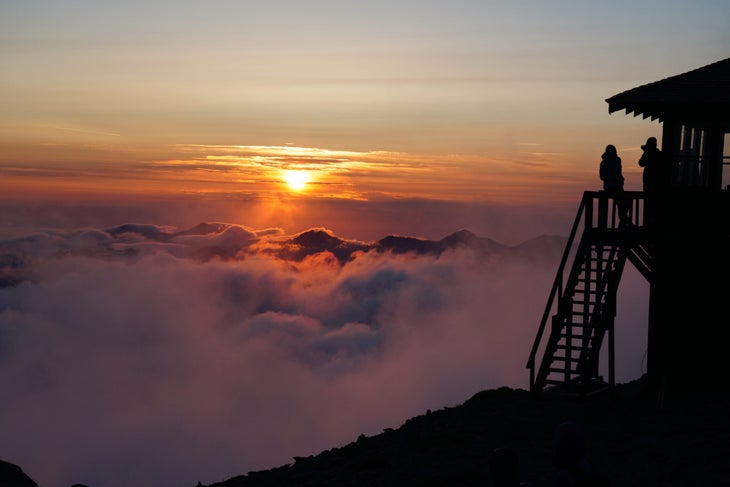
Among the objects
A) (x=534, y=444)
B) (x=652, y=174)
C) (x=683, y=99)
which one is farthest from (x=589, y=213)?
(x=534, y=444)

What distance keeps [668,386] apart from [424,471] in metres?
9.99

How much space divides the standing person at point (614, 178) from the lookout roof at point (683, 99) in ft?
5.42

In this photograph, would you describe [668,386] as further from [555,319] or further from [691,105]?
[691,105]

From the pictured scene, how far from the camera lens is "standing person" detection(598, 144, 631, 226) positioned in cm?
2312

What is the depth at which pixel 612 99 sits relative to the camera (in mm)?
24312

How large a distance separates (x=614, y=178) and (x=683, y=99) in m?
2.88

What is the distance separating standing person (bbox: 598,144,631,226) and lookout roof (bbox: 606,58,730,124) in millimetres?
1651

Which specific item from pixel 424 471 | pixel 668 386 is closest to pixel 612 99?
pixel 668 386

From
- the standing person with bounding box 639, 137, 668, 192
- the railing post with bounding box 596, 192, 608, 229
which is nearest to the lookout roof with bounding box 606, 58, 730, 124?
the standing person with bounding box 639, 137, 668, 192

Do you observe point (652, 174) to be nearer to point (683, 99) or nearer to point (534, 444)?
point (683, 99)

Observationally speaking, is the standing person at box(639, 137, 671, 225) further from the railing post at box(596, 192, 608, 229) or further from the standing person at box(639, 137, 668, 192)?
the railing post at box(596, 192, 608, 229)

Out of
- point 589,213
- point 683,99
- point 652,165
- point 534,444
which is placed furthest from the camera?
point 652,165

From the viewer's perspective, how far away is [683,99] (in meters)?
22.9

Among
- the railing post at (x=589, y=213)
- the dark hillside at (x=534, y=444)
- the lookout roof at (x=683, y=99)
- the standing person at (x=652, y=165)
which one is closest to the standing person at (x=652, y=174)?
the standing person at (x=652, y=165)
